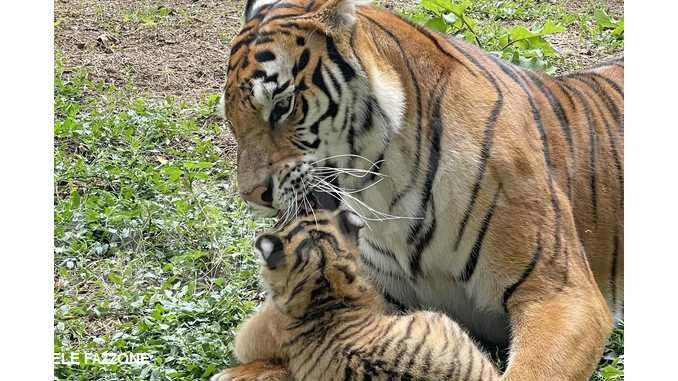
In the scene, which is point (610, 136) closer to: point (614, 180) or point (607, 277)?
point (614, 180)

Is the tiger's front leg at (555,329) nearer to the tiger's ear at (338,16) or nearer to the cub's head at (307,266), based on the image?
the cub's head at (307,266)

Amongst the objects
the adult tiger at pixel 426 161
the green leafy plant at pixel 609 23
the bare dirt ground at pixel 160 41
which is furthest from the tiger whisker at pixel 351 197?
the bare dirt ground at pixel 160 41

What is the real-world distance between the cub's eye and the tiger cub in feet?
1.00

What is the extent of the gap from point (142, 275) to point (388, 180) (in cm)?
118

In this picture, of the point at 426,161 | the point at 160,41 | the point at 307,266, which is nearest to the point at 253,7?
the point at 426,161

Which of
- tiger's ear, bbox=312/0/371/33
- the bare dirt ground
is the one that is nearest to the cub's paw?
tiger's ear, bbox=312/0/371/33

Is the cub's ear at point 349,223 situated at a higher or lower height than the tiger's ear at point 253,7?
lower

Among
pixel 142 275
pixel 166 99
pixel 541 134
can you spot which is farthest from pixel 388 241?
pixel 166 99

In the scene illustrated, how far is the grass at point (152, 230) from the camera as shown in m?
3.11

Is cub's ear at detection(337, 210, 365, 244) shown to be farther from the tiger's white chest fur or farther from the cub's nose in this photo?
the cub's nose

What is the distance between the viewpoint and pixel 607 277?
127 inches

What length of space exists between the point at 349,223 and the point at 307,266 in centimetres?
19

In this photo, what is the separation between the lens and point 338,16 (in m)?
2.71

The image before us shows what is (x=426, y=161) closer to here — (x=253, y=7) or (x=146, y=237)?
(x=253, y=7)
